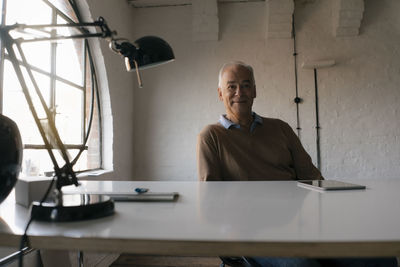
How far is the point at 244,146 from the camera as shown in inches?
77.2

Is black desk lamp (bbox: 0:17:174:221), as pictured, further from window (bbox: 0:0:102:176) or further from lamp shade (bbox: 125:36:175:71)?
window (bbox: 0:0:102:176)

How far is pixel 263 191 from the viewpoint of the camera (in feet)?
3.59

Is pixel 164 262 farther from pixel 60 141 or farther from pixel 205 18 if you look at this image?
pixel 205 18

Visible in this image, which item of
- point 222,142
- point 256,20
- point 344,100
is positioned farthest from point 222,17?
point 222,142

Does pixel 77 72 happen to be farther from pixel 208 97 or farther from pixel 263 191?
pixel 263 191

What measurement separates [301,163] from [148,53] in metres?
1.37

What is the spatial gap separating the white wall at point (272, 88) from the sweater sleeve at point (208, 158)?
6.84 ft

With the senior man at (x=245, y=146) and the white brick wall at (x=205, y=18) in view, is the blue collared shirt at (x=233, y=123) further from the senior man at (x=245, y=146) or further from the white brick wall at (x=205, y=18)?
the white brick wall at (x=205, y=18)

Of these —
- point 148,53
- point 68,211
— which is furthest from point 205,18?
point 68,211

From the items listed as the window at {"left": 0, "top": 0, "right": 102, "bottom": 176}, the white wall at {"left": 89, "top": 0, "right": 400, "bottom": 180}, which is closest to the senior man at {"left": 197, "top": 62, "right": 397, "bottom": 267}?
the window at {"left": 0, "top": 0, "right": 102, "bottom": 176}

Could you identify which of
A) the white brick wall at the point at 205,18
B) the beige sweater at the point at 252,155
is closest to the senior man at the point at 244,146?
the beige sweater at the point at 252,155

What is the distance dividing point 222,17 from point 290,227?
4006 mm

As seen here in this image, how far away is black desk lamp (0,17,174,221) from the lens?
70cm

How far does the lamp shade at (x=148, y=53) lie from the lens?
0.98 metres
